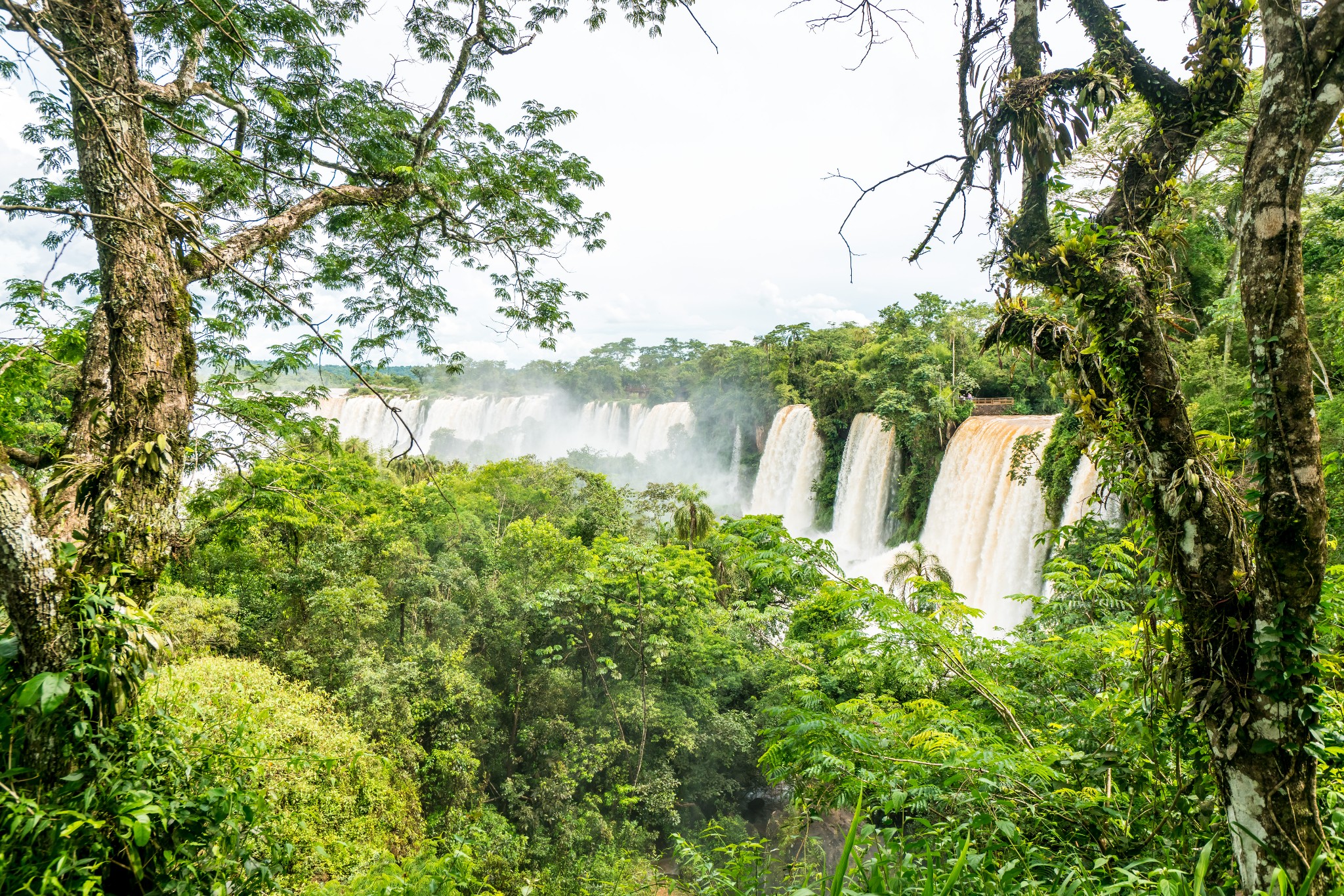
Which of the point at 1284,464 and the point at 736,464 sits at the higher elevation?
the point at 1284,464

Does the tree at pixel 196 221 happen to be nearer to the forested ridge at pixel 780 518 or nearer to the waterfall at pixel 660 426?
the forested ridge at pixel 780 518

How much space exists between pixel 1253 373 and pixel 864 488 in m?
17.9

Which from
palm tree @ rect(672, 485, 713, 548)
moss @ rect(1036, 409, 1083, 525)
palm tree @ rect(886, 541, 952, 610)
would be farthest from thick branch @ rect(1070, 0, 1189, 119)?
palm tree @ rect(672, 485, 713, 548)

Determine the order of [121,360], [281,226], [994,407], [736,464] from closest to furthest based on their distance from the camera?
1. [121,360]
2. [281,226]
3. [994,407]
4. [736,464]

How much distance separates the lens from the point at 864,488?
18703 millimetres

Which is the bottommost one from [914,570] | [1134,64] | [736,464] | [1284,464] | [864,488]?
[914,570]

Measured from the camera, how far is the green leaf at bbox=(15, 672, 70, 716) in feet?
5.34

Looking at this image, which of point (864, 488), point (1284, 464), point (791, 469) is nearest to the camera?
point (1284, 464)

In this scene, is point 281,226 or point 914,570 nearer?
point 281,226

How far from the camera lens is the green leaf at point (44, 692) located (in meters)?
1.63

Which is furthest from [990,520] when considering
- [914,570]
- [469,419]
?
[469,419]

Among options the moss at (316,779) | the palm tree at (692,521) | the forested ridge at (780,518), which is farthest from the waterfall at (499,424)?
the forested ridge at (780,518)

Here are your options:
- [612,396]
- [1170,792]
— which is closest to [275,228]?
[1170,792]

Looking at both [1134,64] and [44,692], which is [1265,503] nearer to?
[1134,64]
